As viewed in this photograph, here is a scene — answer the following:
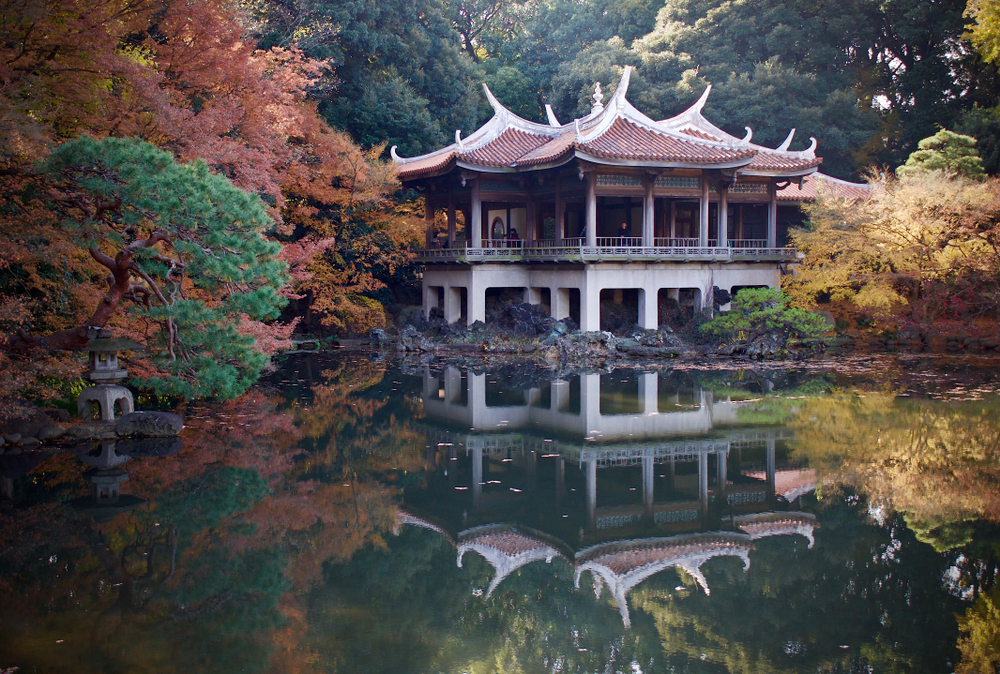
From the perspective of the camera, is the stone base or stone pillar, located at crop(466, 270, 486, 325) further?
stone pillar, located at crop(466, 270, 486, 325)

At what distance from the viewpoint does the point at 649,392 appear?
13922 millimetres

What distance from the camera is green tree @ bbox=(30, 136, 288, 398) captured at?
8664 millimetres

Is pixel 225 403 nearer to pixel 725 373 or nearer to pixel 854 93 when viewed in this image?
pixel 725 373

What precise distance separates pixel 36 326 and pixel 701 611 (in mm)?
9491

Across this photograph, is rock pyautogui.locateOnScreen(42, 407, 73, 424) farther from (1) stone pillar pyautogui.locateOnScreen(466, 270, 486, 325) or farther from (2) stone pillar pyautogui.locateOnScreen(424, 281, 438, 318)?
(2) stone pillar pyautogui.locateOnScreen(424, 281, 438, 318)

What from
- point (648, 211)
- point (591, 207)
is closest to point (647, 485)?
point (591, 207)

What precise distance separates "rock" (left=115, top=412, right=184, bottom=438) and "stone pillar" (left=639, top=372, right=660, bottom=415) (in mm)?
6399

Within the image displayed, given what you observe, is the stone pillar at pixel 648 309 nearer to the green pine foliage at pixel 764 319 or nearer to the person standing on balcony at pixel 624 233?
the green pine foliage at pixel 764 319

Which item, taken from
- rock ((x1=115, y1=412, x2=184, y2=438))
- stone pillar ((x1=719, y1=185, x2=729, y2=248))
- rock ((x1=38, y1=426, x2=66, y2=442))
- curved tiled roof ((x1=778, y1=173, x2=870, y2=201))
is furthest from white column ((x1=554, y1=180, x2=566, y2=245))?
rock ((x1=38, y1=426, x2=66, y2=442))

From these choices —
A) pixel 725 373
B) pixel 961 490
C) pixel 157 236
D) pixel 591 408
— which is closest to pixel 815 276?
pixel 725 373

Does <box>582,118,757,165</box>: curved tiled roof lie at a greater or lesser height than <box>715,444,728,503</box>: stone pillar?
greater

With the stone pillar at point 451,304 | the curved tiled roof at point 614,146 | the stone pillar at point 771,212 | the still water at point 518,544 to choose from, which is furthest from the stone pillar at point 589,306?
the still water at point 518,544

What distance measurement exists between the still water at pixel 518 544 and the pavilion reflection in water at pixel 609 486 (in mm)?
37

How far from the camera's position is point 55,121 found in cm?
1093
